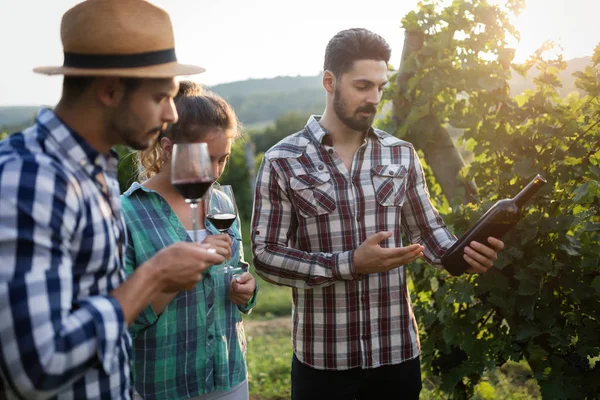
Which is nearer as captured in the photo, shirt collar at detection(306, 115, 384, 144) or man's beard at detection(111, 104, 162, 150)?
man's beard at detection(111, 104, 162, 150)

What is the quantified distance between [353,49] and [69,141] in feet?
5.66

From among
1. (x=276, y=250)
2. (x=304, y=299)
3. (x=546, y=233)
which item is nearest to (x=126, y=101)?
(x=276, y=250)

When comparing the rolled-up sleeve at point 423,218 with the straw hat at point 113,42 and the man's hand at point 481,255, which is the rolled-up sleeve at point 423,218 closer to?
the man's hand at point 481,255

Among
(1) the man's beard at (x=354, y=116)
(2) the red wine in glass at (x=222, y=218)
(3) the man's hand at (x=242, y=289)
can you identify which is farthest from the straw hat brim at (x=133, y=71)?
(1) the man's beard at (x=354, y=116)

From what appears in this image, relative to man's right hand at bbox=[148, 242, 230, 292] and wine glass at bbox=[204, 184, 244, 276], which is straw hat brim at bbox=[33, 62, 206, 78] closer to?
man's right hand at bbox=[148, 242, 230, 292]

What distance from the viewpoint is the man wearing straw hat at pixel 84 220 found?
1.39 meters

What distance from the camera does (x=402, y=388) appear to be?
284 cm

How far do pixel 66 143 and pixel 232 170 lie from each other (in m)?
29.1

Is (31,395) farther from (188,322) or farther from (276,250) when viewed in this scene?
(276,250)

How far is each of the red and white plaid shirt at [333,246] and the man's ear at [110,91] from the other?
1.26 meters

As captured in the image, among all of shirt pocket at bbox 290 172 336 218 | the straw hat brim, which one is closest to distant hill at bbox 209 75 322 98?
shirt pocket at bbox 290 172 336 218

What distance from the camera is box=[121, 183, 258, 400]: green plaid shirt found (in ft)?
7.86

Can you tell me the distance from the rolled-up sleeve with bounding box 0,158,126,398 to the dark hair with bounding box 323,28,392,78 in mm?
1805

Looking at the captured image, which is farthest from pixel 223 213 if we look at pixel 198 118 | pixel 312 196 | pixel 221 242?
pixel 312 196
